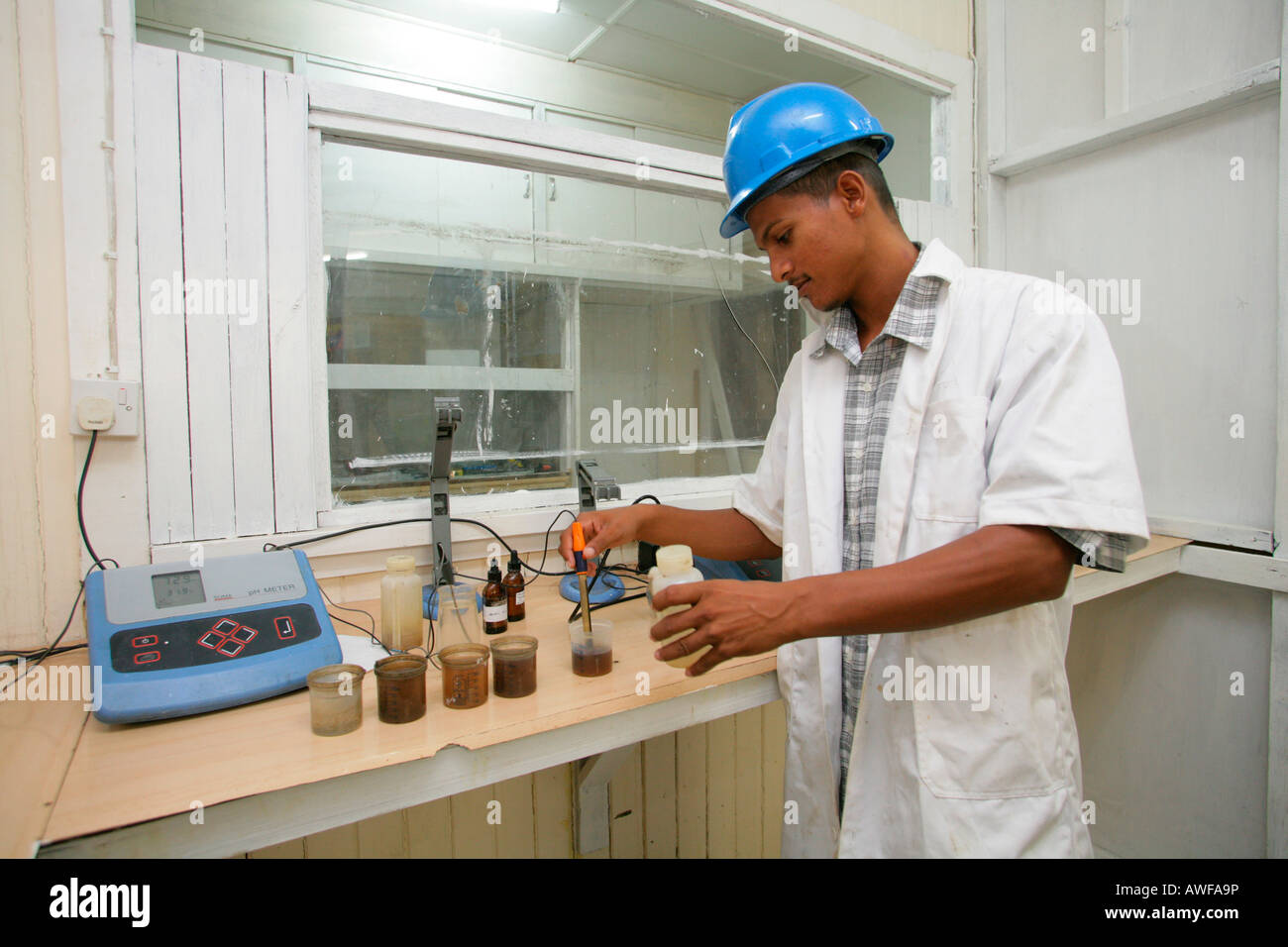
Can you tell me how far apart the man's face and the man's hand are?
51 cm

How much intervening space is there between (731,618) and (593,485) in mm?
702

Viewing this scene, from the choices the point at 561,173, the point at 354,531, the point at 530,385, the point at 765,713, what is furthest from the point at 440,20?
the point at 765,713

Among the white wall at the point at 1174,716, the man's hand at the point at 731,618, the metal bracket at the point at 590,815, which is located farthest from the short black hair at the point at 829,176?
the white wall at the point at 1174,716

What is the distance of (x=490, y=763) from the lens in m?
0.87

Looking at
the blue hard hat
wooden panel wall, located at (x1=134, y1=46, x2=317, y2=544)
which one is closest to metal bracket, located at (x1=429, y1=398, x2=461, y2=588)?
wooden panel wall, located at (x1=134, y1=46, x2=317, y2=544)

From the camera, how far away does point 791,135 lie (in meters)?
1.01

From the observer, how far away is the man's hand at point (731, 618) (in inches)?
33.7

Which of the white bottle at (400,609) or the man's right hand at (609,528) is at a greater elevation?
the man's right hand at (609,528)

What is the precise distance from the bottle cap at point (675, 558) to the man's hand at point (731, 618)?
0.37 m

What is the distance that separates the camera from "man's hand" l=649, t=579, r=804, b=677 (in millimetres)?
855

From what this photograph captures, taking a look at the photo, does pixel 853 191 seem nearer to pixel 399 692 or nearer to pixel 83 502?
pixel 399 692

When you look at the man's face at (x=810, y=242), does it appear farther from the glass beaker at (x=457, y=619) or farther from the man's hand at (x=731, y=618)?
the glass beaker at (x=457, y=619)

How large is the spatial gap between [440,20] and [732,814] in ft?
10.3

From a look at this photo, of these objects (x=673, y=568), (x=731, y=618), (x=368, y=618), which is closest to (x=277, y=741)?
(x=368, y=618)
